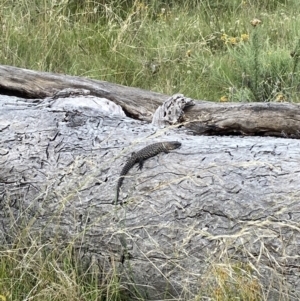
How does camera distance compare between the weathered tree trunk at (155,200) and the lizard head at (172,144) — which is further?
the lizard head at (172,144)

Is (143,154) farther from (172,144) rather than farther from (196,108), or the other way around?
(196,108)

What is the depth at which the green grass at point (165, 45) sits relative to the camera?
15.5ft

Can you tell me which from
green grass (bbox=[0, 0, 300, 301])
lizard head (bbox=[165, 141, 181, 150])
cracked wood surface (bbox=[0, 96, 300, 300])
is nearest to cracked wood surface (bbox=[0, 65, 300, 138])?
lizard head (bbox=[165, 141, 181, 150])

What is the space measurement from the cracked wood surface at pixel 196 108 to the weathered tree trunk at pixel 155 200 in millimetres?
322

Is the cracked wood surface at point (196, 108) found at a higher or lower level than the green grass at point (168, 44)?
higher

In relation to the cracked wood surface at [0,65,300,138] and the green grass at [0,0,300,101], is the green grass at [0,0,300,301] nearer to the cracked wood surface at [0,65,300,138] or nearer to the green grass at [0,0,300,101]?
the green grass at [0,0,300,101]

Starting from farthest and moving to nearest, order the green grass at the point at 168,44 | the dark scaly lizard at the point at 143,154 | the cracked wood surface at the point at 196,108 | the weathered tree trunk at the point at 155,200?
the green grass at the point at 168,44 → the cracked wood surface at the point at 196,108 → the dark scaly lizard at the point at 143,154 → the weathered tree trunk at the point at 155,200

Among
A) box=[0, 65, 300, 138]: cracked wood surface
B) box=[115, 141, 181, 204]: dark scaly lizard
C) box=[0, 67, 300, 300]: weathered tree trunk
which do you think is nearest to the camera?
box=[0, 67, 300, 300]: weathered tree trunk

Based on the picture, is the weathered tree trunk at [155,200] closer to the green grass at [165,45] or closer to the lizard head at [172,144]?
the lizard head at [172,144]

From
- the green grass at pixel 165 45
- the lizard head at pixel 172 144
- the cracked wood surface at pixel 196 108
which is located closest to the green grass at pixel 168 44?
the green grass at pixel 165 45

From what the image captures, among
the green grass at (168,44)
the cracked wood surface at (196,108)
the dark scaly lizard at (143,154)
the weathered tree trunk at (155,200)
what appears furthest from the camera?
the green grass at (168,44)

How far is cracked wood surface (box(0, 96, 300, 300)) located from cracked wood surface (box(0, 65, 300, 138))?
1.02ft

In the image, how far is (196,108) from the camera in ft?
10.6

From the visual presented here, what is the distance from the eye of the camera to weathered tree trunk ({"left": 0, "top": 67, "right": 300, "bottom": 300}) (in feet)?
7.00
